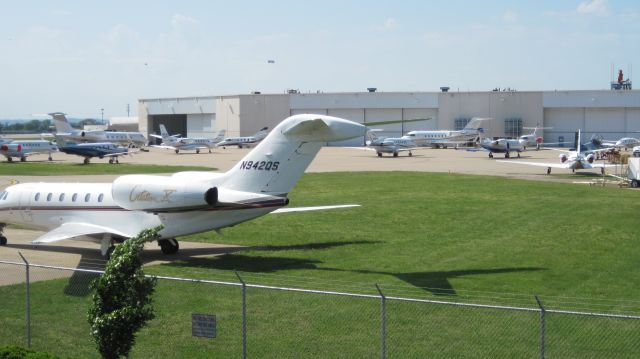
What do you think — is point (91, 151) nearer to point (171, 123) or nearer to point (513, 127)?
point (513, 127)

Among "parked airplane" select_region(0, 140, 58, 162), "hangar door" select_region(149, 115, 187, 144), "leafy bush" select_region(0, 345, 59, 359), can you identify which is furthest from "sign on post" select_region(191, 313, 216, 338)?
"hangar door" select_region(149, 115, 187, 144)

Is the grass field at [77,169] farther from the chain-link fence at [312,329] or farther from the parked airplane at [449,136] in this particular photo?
the chain-link fence at [312,329]

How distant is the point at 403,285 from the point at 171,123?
417 ft

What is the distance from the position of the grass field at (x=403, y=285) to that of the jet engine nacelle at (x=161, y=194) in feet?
5.88

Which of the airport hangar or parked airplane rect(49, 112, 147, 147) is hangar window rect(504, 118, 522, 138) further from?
parked airplane rect(49, 112, 147, 147)

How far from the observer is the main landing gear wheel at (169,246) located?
25.2m

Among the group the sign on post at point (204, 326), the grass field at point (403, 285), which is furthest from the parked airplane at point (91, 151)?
the sign on post at point (204, 326)

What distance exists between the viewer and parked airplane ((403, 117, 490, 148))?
10500 cm

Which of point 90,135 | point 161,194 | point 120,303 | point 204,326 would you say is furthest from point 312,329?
point 90,135

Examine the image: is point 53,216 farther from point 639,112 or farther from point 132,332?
point 639,112

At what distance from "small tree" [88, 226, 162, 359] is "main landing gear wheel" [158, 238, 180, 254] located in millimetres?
12501

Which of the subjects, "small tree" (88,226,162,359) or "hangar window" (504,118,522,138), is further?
"hangar window" (504,118,522,138)

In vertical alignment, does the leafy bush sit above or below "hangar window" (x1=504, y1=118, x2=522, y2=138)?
below

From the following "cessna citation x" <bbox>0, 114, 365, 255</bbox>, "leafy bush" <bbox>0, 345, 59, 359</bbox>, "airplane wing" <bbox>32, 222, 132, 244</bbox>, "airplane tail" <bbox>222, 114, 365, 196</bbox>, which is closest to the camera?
"leafy bush" <bbox>0, 345, 59, 359</bbox>
